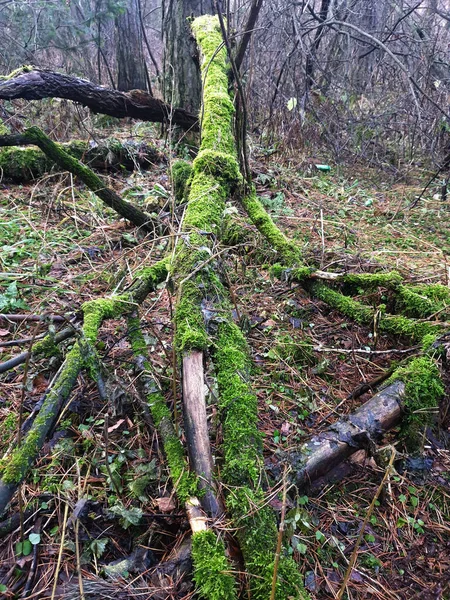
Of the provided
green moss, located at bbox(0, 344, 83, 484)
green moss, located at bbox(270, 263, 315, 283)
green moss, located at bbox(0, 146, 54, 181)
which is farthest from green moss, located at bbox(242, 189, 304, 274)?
green moss, located at bbox(0, 146, 54, 181)

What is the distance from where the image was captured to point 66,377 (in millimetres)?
1754

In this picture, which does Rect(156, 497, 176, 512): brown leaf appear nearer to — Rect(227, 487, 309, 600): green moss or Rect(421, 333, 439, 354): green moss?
Rect(227, 487, 309, 600): green moss

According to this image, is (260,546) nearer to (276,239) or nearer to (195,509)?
(195,509)

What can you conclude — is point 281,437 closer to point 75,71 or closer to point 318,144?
point 318,144

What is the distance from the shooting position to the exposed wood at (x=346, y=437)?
1.88 meters

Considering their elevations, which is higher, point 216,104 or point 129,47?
point 129,47

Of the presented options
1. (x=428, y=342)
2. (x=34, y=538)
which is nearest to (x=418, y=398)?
(x=428, y=342)

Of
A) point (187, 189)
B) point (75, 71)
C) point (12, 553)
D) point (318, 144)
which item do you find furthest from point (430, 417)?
point (75, 71)

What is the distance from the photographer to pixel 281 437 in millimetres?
2172

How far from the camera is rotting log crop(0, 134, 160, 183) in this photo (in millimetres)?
4633

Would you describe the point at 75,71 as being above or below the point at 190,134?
above

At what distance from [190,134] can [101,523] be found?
5.46 metres

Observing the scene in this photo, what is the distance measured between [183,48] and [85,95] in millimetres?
1813

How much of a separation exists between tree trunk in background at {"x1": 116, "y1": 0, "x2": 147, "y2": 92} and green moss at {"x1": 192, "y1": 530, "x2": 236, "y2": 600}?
8469 millimetres
